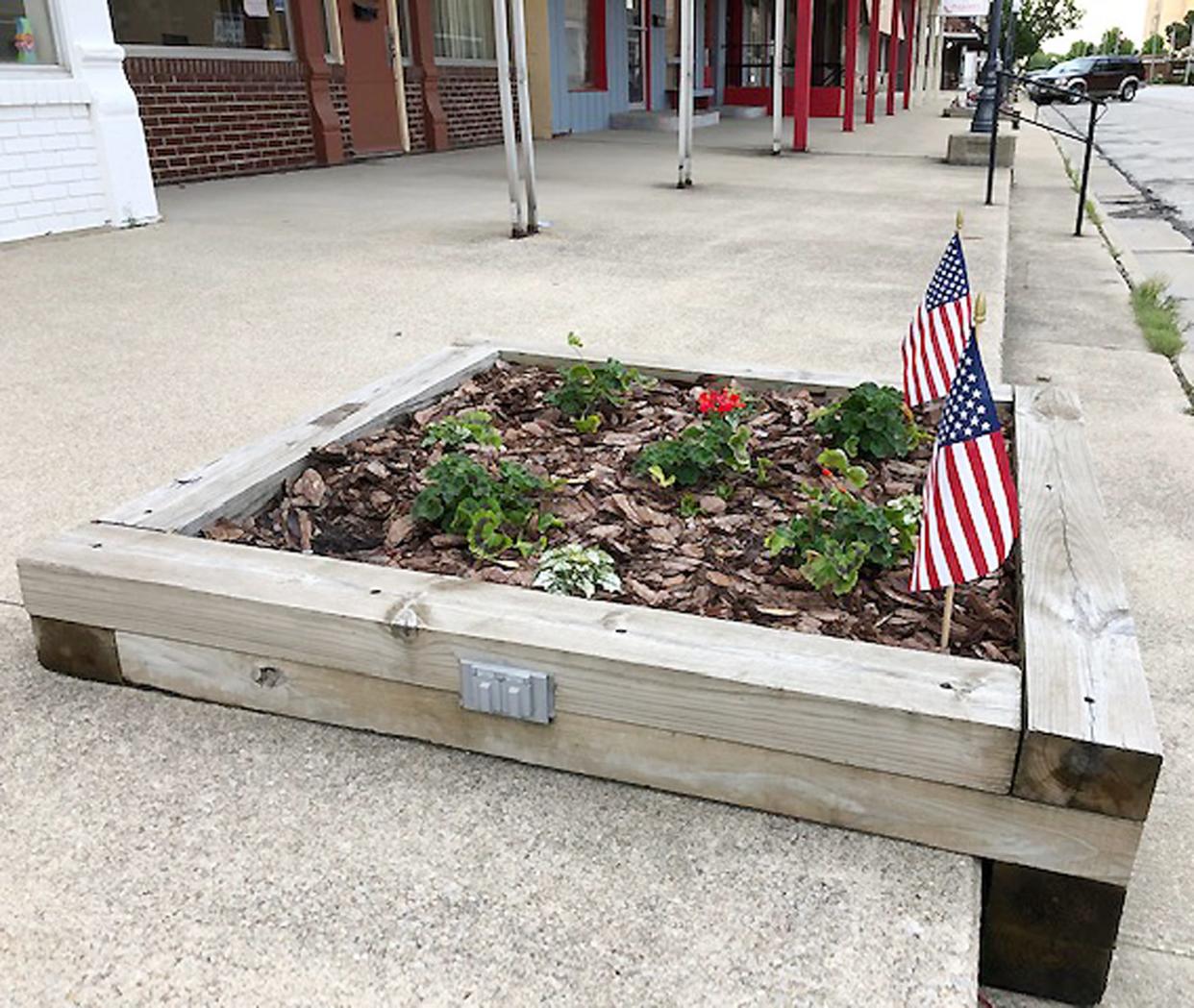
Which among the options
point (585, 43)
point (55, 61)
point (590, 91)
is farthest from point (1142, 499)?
point (585, 43)

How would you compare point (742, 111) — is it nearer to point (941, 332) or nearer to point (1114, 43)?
point (941, 332)

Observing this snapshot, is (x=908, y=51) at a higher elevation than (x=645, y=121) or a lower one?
higher

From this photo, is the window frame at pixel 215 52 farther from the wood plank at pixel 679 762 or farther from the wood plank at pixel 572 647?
the wood plank at pixel 679 762

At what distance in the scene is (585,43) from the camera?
1798cm

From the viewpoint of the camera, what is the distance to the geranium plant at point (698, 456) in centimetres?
294

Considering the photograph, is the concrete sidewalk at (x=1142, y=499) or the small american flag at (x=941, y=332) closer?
the concrete sidewalk at (x=1142, y=499)

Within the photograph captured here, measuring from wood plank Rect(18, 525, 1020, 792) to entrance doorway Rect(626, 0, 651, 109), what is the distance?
1832cm

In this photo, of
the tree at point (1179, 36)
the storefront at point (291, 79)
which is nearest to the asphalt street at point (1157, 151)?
the storefront at point (291, 79)

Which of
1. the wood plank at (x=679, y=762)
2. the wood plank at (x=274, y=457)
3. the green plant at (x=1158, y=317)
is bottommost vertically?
the green plant at (x=1158, y=317)

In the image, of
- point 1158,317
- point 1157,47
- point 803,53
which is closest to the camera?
point 1158,317

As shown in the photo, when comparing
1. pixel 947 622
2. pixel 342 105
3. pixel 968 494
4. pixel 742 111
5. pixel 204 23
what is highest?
pixel 204 23

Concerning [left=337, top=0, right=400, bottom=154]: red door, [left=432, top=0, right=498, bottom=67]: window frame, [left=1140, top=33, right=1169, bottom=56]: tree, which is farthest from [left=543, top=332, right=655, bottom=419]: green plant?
[left=1140, top=33, right=1169, bottom=56]: tree

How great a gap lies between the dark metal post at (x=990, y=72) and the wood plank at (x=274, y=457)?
31.9 feet

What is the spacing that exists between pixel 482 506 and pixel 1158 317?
5.18 m
